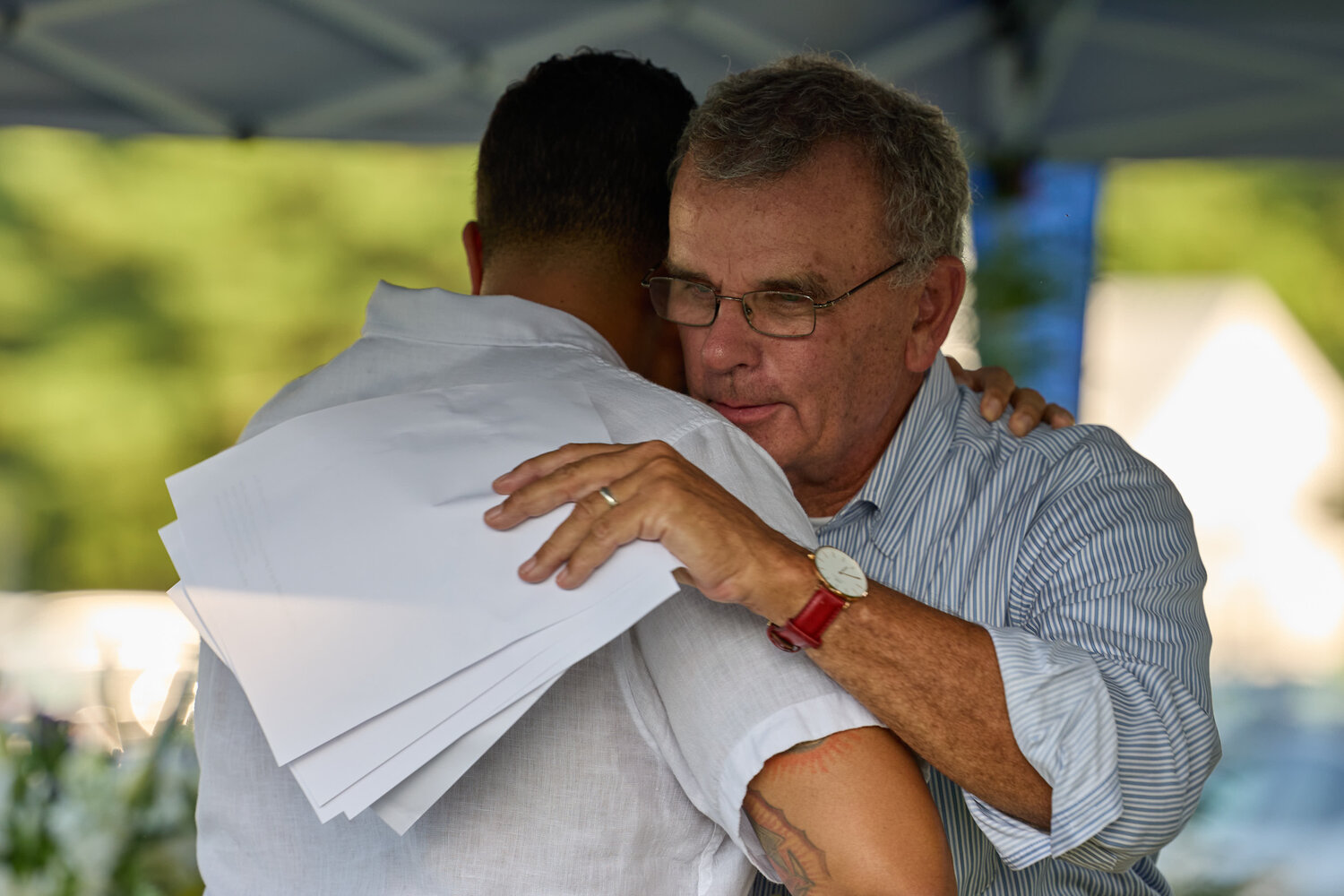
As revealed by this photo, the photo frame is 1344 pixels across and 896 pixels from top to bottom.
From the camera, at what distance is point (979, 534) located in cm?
167

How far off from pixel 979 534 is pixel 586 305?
674 millimetres

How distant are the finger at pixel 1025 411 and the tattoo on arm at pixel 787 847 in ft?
3.12

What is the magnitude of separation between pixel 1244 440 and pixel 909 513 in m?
4.26

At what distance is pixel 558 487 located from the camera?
1.05 metres

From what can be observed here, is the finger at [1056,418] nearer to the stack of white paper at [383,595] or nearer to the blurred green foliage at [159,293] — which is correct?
the stack of white paper at [383,595]

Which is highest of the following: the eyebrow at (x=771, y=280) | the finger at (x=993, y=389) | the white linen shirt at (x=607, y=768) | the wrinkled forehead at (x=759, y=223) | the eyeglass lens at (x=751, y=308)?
the wrinkled forehead at (x=759, y=223)

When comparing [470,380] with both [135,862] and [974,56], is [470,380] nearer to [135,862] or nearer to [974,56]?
[135,862]

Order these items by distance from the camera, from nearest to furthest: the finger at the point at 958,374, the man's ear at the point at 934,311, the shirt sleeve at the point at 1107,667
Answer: the shirt sleeve at the point at 1107,667 < the man's ear at the point at 934,311 < the finger at the point at 958,374

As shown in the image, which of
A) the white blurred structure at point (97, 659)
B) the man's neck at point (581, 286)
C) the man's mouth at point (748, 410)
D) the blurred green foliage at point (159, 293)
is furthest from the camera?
the blurred green foliage at point (159, 293)

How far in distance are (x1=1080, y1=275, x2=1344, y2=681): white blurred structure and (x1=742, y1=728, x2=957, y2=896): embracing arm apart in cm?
383

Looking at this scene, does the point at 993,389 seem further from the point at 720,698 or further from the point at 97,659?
the point at 97,659

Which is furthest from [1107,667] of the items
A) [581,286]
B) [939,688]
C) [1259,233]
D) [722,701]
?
[1259,233]

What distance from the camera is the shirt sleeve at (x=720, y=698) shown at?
105 cm

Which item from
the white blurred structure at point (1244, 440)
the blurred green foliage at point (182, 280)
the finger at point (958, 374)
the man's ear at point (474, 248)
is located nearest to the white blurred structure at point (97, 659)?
the blurred green foliage at point (182, 280)
